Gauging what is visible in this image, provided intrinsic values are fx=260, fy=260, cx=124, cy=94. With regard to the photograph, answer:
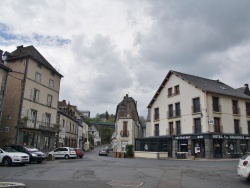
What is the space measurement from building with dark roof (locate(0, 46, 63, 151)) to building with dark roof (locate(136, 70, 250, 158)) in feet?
49.5

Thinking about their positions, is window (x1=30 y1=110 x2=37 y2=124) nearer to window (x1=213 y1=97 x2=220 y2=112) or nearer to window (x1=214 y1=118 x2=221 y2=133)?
window (x1=214 y1=118 x2=221 y2=133)

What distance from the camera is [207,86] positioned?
3541 centimetres

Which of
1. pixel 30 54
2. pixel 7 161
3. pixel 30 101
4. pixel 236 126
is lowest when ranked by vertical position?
pixel 7 161

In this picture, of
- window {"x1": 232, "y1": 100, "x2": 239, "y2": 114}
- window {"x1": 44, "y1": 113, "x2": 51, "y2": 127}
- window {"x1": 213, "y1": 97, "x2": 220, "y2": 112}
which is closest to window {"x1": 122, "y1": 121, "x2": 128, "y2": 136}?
window {"x1": 44, "y1": 113, "x2": 51, "y2": 127}

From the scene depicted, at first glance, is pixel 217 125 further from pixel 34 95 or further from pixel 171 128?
pixel 34 95

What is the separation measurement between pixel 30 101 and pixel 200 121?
2129cm

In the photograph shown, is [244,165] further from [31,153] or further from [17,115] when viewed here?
[17,115]

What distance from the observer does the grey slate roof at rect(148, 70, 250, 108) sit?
33.8 metres

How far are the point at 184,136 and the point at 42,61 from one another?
70.3ft

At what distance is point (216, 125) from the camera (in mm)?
32344

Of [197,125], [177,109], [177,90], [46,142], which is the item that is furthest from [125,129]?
[197,125]

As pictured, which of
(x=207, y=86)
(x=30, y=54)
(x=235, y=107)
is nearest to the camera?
(x=30, y=54)

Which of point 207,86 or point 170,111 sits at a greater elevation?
point 207,86

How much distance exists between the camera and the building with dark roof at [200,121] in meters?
31.2
